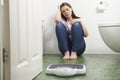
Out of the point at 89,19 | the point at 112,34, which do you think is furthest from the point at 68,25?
the point at 112,34

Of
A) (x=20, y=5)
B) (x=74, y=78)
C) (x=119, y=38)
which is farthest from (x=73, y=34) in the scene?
(x=20, y=5)

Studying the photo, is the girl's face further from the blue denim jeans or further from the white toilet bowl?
the white toilet bowl

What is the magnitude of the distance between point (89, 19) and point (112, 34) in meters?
0.69

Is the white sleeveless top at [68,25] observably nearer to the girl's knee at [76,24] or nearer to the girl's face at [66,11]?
the girl's face at [66,11]

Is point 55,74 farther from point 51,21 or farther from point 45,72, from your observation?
point 51,21

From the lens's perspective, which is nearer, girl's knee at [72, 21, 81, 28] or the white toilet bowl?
the white toilet bowl

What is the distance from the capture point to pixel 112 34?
2352mm

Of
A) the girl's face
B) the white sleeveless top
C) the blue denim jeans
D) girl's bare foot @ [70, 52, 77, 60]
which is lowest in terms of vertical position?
girl's bare foot @ [70, 52, 77, 60]

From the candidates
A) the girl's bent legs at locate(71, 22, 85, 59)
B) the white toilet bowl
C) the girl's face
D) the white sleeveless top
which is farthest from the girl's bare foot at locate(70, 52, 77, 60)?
the girl's face

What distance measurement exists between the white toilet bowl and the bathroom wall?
0.54 metres

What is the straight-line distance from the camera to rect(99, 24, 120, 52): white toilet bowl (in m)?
2.32

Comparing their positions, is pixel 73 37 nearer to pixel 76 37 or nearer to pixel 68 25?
pixel 76 37

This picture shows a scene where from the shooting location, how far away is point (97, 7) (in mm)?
2951

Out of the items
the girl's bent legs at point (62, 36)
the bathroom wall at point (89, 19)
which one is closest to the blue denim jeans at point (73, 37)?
the girl's bent legs at point (62, 36)
